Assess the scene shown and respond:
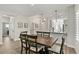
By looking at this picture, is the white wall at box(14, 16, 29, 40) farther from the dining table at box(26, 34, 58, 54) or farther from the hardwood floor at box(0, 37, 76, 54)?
the dining table at box(26, 34, 58, 54)

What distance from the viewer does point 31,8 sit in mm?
1782

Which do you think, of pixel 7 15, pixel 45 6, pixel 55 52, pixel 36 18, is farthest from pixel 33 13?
pixel 55 52

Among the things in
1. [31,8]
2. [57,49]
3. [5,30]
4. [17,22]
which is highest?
[31,8]

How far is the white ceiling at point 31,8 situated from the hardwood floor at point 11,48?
522 mm

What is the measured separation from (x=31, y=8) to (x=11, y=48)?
31.9 inches

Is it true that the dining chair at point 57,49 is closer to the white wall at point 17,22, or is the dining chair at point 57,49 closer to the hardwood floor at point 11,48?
the hardwood floor at point 11,48

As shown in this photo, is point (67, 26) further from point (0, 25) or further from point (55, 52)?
point (0, 25)

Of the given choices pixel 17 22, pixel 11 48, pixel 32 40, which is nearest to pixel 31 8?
pixel 17 22

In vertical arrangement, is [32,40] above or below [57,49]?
above

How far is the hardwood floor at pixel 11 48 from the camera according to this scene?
1.74 metres

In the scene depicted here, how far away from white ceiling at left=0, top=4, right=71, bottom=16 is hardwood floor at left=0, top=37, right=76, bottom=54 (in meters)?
0.52

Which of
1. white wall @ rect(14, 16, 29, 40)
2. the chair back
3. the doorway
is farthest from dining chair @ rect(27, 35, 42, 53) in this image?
the doorway

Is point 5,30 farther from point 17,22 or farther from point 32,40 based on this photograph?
point 32,40
